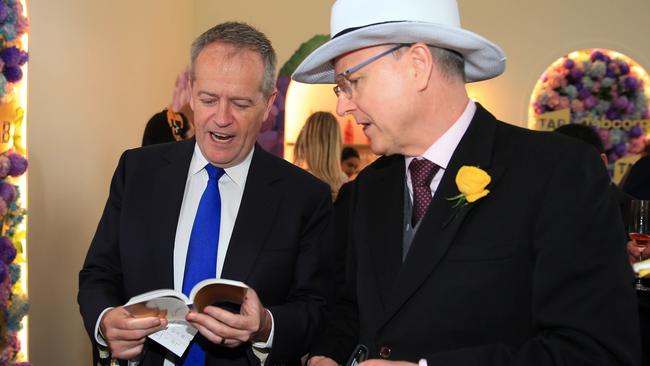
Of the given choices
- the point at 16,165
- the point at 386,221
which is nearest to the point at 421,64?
the point at 386,221

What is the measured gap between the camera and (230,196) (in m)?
2.21

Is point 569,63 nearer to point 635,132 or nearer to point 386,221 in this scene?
point 635,132

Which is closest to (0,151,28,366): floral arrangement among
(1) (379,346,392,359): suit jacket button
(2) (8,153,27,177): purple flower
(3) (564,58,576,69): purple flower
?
(2) (8,153,27,177): purple flower

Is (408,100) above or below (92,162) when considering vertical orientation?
above

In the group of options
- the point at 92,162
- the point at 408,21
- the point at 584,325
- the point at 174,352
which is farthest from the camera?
the point at 92,162

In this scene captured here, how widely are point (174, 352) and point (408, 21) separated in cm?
116

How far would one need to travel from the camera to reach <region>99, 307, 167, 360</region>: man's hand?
5.74 feet

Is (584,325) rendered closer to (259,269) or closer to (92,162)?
(259,269)

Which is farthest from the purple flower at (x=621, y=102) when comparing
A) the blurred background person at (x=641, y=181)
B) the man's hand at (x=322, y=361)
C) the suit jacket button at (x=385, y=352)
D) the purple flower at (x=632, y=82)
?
the suit jacket button at (x=385, y=352)

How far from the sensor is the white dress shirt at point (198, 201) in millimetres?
2072

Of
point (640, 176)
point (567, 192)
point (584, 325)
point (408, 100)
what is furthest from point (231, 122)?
point (640, 176)

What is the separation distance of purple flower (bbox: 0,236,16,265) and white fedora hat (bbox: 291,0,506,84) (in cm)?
286

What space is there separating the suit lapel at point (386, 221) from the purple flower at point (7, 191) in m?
2.76

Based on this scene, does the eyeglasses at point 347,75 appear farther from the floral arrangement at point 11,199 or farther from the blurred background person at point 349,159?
the blurred background person at point 349,159
